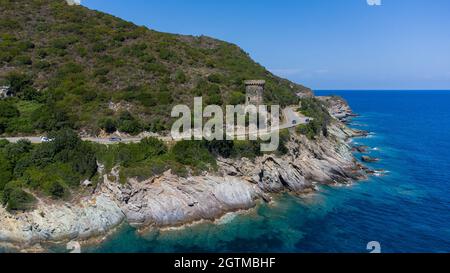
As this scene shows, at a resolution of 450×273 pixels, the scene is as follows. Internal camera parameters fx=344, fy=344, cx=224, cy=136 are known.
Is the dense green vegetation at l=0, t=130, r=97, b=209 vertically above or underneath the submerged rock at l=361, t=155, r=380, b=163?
above

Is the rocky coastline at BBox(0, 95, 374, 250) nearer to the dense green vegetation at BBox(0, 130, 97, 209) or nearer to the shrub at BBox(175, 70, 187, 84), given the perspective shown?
the dense green vegetation at BBox(0, 130, 97, 209)

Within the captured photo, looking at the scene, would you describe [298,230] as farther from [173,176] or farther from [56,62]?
[56,62]

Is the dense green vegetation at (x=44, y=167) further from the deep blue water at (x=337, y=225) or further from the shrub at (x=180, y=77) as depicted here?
the shrub at (x=180, y=77)

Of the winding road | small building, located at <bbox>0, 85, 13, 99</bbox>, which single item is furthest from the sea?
small building, located at <bbox>0, 85, 13, 99</bbox>

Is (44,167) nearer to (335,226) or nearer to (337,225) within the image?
(335,226)

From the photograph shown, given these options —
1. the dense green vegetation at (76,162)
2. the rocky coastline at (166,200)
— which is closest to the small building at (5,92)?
the dense green vegetation at (76,162)

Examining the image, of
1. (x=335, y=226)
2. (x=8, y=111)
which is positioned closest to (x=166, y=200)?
(x=335, y=226)
